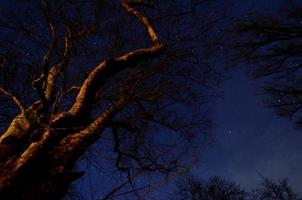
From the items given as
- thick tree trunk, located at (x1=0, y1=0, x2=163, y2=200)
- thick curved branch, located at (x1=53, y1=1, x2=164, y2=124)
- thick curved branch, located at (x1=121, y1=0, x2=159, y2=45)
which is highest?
thick curved branch, located at (x1=121, y1=0, x2=159, y2=45)

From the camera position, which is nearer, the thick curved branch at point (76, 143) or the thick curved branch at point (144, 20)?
the thick curved branch at point (76, 143)

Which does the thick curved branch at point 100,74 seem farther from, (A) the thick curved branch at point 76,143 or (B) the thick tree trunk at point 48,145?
(A) the thick curved branch at point 76,143

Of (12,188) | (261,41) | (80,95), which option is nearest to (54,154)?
(12,188)

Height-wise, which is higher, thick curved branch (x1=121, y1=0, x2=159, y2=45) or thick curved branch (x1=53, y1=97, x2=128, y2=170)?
thick curved branch (x1=121, y1=0, x2=159, y2=45)

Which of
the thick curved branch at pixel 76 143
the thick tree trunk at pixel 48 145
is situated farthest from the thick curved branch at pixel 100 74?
the thick curved branch at pixel 76 143

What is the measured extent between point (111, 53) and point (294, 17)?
16.0 ft

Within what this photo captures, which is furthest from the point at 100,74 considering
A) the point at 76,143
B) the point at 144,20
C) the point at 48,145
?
the point at 144,20

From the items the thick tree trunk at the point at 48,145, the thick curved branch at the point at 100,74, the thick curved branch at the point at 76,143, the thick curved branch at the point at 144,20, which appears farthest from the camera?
the thick curved branch at the point at 144,20

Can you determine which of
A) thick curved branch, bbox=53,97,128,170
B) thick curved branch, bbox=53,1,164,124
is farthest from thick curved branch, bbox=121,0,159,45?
thick curved branch, bbox=53,97,128,170

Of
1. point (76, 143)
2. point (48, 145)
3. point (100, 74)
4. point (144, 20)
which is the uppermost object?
point (144, 20)

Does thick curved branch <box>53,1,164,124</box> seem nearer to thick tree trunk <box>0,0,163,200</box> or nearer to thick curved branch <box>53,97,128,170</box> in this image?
thick tree trunk <box>0,0,163,200</box>

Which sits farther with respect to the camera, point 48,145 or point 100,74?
point 100,74

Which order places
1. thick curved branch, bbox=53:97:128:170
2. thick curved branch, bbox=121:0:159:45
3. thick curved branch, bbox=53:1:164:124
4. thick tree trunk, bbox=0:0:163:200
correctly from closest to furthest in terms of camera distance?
thick tree trunk, bbox=0:0:163:200, thick curved branch, bbox=53:97:128:170, thick curved branch, bbox=53:1:164:124, thick curved branch, bbox=121:0:159:45

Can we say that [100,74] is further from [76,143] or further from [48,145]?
[48,145]
